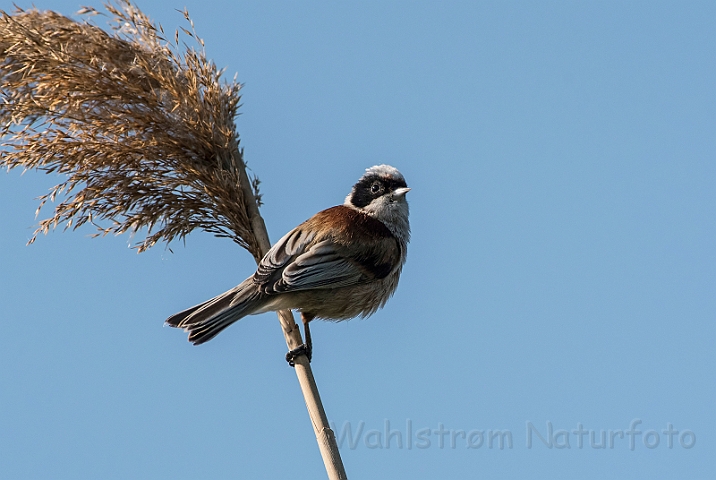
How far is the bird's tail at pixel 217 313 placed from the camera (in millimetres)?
3475

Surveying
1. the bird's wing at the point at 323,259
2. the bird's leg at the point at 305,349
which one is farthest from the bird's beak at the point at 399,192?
the bird's leg at the point at 305,349

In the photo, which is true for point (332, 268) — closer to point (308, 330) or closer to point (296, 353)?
point (308, 330)

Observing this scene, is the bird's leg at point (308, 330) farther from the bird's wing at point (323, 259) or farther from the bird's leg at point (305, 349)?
the bird's wing at point (323, 259)

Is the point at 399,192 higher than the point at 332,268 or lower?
higher

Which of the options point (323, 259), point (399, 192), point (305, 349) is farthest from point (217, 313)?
point (399, 192)

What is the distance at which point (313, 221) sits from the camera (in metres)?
4.41

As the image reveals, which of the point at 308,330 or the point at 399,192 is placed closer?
the point at 308,330

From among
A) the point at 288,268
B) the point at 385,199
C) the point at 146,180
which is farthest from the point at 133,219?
the point at 385,199

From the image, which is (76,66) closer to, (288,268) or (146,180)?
(146,180)

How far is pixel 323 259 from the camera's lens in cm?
416

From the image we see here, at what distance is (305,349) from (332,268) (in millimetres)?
861

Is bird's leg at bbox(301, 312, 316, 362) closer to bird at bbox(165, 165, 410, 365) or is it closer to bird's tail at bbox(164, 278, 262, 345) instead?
bird at bbox(165, 165, 410, 365)

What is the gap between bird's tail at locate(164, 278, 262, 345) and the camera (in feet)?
11.4

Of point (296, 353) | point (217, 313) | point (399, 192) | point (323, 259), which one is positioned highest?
point (399, 192)
